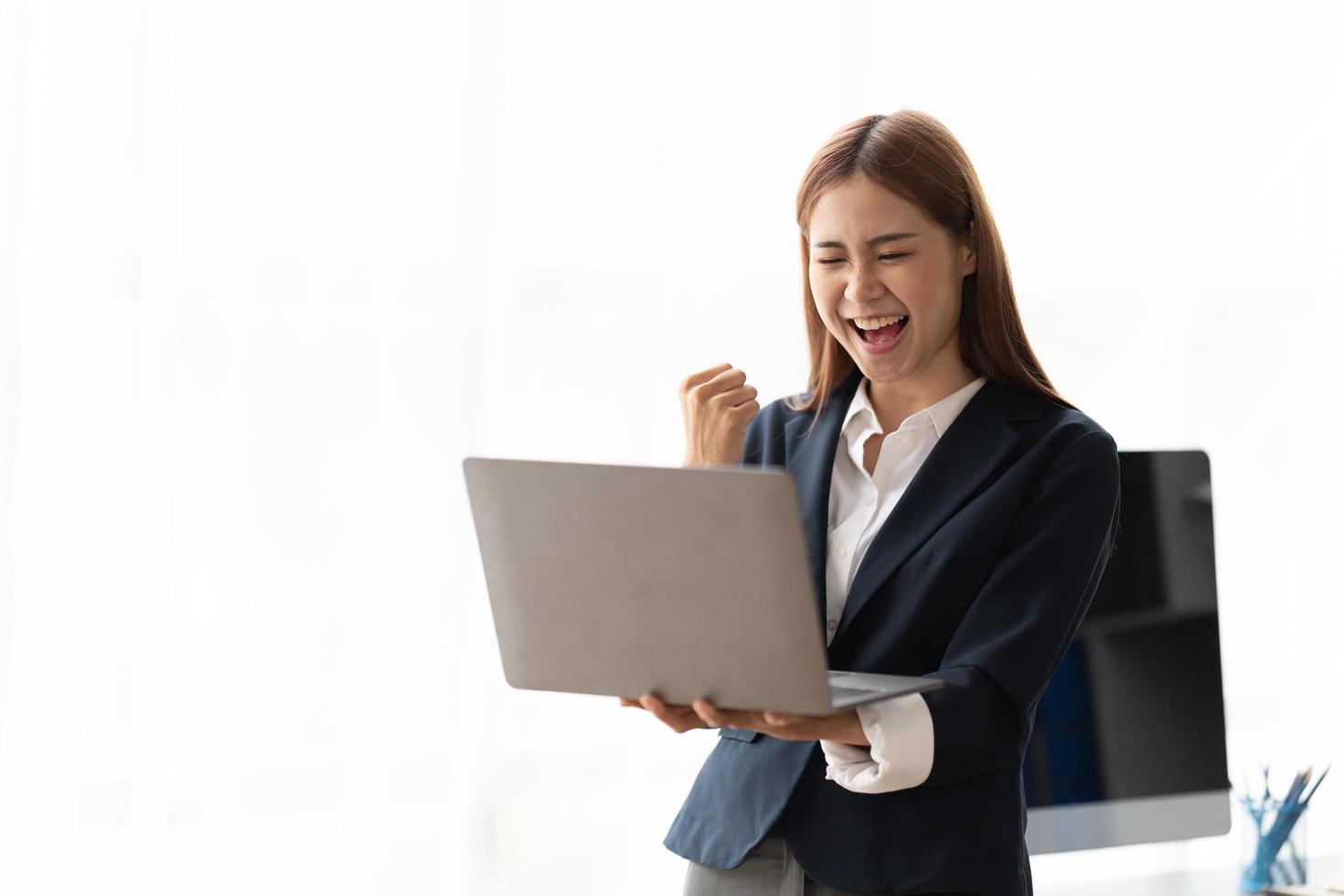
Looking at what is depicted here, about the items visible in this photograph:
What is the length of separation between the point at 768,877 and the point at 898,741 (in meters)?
0.23

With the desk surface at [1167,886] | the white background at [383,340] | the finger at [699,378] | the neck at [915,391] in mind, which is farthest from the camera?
the desk surface at [1167,886]

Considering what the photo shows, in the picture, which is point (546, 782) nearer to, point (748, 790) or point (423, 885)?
point (423, 885)

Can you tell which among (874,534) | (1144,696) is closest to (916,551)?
(874,534)

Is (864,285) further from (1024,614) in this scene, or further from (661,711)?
(661,711)

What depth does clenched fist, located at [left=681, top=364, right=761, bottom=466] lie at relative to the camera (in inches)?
60.6

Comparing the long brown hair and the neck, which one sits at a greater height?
the long brown hair

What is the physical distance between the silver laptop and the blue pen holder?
977 millimetres

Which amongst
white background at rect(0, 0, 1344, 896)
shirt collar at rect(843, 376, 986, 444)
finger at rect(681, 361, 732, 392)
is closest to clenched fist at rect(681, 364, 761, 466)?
finger at rect(681, 361, 732, 392)

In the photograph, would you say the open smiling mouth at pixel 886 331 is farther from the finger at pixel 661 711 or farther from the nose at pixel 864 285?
the finger at pixel 661 711

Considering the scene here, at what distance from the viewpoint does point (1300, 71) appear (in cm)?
262

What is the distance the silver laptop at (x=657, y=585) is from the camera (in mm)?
1112

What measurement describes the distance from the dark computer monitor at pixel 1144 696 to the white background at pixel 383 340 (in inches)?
12.7

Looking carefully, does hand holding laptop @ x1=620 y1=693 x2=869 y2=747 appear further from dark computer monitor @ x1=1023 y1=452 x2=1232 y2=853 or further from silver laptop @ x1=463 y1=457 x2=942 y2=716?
dark computer monitor @ x1=1023 y1=452 x2=1232 y2=853

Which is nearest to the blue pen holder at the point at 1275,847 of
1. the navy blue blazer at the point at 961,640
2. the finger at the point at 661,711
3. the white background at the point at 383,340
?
the white background at the point at 383,340
